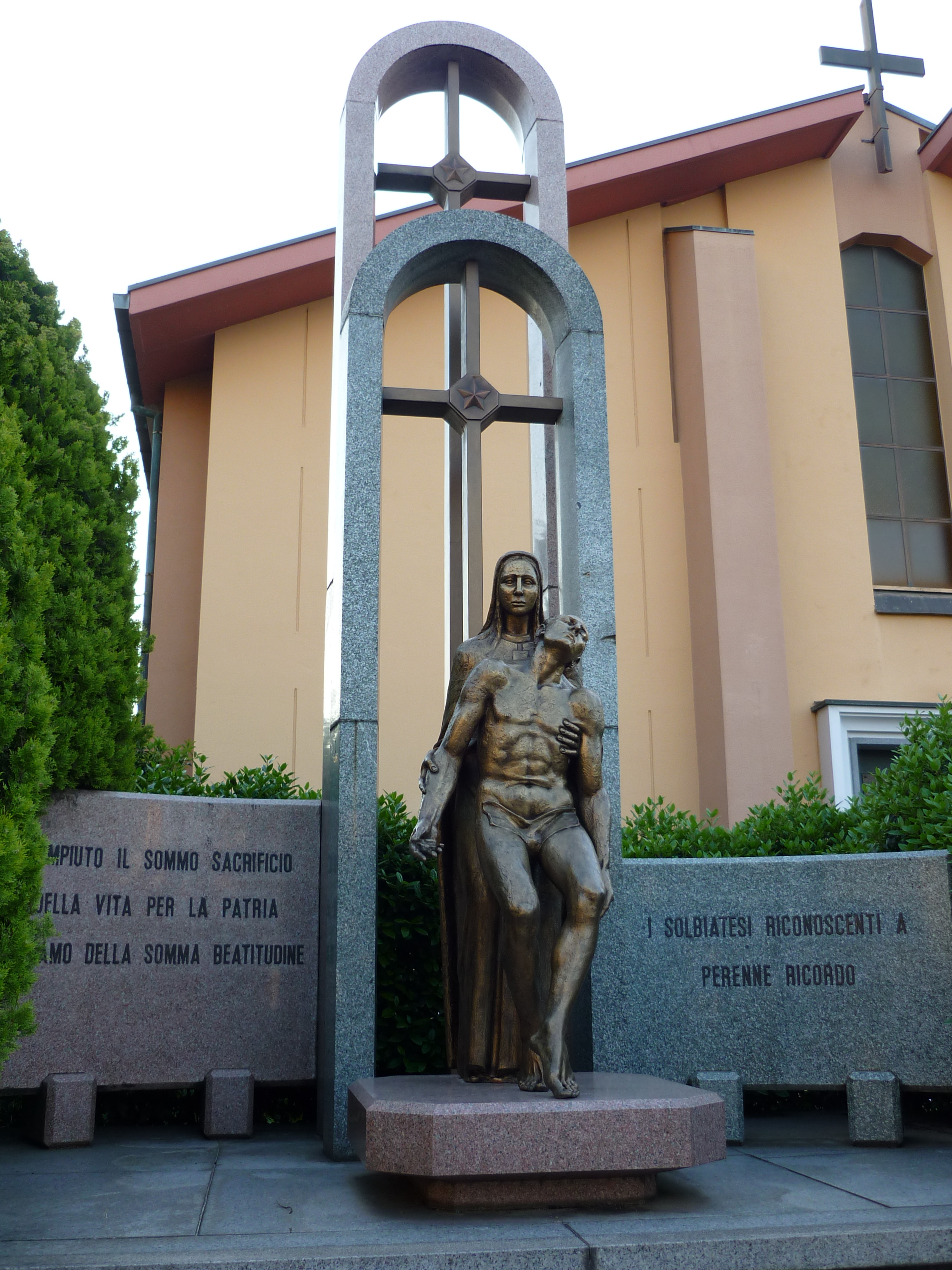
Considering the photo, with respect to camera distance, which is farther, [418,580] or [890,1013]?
[418,580]

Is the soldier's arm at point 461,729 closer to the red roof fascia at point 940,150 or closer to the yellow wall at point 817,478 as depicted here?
the yellow wall at point 817,478

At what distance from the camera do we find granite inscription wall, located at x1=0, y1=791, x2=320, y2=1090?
637 cm

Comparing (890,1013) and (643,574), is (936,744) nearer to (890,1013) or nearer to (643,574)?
(890,1013)

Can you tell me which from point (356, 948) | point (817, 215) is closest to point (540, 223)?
point (356, 948)

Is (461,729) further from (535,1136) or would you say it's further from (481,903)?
(535,1136)

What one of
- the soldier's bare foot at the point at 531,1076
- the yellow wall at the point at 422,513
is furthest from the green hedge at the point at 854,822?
the yellow wall at the point at 422,513

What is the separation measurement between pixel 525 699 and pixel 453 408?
2.39 metres

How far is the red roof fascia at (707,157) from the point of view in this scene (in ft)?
43.7

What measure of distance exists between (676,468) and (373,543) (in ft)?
25.4

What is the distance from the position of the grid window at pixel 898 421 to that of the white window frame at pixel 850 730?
179 centimetres

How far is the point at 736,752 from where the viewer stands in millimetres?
12258

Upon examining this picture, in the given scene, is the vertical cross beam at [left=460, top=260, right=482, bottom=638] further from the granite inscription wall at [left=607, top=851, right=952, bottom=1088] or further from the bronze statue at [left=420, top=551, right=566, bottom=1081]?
the granite inscription wall at [left=607, top=851, right=952, bottom=1088]

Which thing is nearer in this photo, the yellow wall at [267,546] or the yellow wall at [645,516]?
the yellow wall at [267,546]

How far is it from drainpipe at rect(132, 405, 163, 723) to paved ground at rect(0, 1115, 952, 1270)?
26.1 feet
